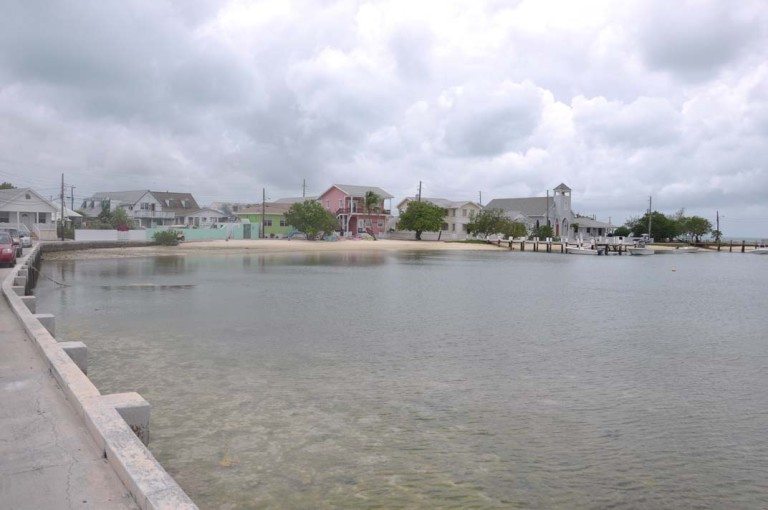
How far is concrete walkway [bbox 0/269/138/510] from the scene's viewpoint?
17.3 ft

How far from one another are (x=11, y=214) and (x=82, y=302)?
2029 inches

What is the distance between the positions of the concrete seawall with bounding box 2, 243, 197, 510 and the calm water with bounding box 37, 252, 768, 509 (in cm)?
122

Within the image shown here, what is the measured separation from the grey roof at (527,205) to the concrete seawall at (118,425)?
106 m

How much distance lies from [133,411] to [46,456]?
1.26 meters

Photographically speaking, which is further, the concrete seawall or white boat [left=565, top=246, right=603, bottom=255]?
white boat [left=565, top=246, right=603, bottom=255]

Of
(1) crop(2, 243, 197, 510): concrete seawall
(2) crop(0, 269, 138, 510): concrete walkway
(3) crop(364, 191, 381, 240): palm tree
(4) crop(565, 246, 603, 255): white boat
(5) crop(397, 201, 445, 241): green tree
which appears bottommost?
(2) crop(0, 269, 138, 510): concrete walkway

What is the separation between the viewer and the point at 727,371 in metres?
14.5

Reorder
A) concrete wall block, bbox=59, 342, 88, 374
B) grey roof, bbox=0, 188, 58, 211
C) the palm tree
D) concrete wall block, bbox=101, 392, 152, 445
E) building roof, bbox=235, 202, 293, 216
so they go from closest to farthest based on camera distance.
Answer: concrete wall block, bbox=101, 392, 152, 445 → concrete wall block, bbox=59, 342, 88, 374 → grey roof, bbox=0, 188, 58, 211 → the palm tree → building roof, bbox=235, 202, 293, 216


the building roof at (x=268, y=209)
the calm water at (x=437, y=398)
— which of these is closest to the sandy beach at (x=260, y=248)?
the building roof at (x=268, y=209)

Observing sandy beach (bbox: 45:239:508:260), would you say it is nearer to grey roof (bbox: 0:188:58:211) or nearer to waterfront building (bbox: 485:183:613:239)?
grey roof (bbox: 0:188:58:211)

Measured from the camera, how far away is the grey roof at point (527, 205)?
114 m

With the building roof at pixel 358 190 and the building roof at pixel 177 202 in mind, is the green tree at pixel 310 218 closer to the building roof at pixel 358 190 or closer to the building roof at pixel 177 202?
the building roof at pixel 358 190

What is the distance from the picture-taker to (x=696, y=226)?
131 metres

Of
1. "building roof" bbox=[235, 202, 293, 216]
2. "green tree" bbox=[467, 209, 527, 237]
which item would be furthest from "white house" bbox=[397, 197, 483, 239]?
"building roof" bbox=[235, 202, 293, 216]
